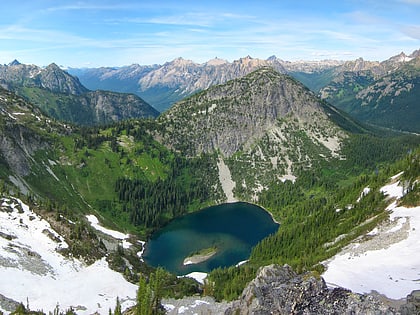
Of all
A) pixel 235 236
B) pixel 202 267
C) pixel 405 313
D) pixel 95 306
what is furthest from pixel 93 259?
pixel 235 236

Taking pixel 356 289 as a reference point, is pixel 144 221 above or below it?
below

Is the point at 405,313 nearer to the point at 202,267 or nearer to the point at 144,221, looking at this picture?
the point at 202,267

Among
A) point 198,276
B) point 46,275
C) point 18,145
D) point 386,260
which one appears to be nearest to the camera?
point 386,260

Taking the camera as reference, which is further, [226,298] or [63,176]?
[63,176]

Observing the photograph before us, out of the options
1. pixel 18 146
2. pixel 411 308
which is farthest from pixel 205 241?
pixel 411 308

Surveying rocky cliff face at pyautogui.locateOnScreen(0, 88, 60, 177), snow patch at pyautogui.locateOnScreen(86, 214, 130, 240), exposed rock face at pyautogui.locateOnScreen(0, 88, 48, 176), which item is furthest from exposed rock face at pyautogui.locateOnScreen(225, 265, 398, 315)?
exposed rock face at pyautogui.locateOnScreen(0, 88, 48, 176)

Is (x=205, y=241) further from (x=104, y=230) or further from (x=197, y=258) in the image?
(x=104, y=230)
